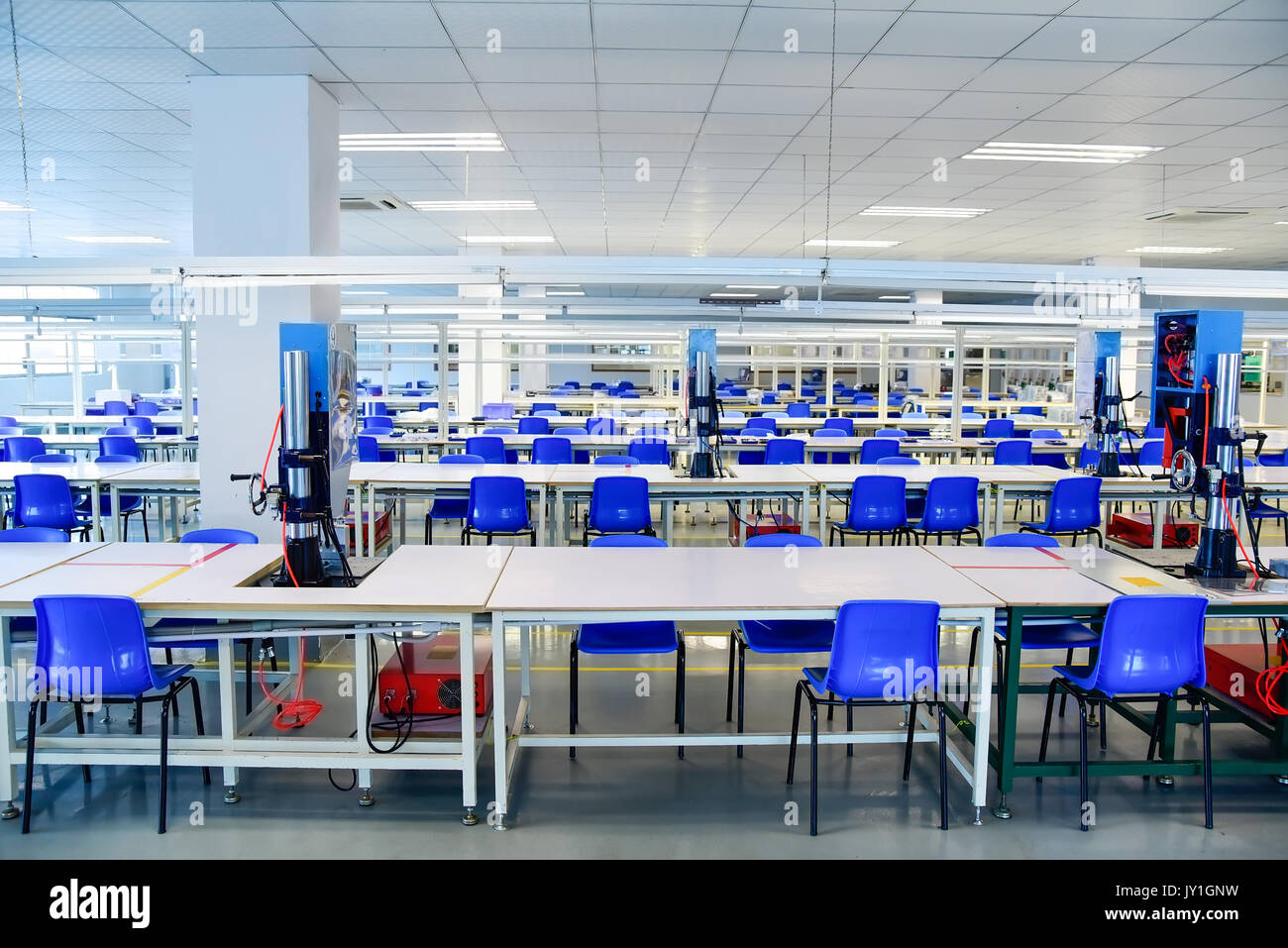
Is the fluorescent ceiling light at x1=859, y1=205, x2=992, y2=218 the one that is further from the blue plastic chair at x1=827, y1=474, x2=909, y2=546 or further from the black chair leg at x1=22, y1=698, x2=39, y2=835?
the black chair leg at x1=22, y1=698, x2=39, y2=835

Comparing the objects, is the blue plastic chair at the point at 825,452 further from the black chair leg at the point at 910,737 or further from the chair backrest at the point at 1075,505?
the black chair leg at the point at 910,737

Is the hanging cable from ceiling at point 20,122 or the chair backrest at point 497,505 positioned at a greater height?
the hanging cable from ceiling at point 20,122

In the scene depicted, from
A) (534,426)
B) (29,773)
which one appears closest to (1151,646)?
(29,773)

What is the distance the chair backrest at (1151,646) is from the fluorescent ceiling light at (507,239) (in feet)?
26.6

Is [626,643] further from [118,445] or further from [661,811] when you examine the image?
[118,445]

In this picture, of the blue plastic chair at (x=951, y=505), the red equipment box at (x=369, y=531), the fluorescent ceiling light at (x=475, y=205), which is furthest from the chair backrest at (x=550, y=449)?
the blue plastic chair at (x=951, y=505)

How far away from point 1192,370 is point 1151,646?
4.51 feet

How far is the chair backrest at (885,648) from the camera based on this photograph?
288cm

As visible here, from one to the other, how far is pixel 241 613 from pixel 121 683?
423mm

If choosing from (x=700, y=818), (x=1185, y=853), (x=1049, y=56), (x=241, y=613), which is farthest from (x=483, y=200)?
(x=1185, y=853)

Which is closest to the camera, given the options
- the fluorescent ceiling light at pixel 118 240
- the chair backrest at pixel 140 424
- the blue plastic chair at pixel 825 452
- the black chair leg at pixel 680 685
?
the black chair leg at pixel 680 685

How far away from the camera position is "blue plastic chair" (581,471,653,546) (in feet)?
18.7
